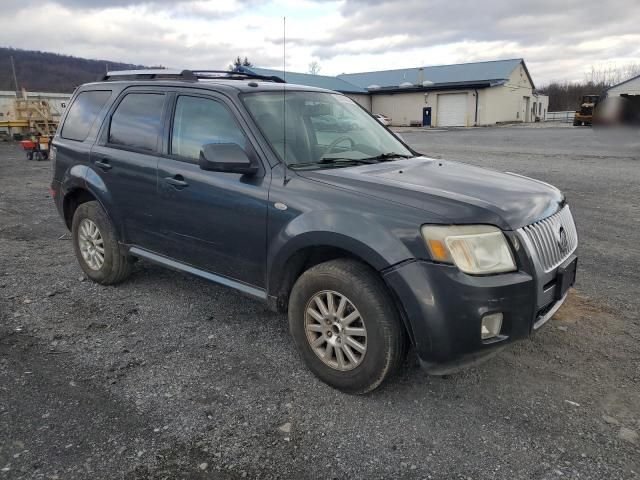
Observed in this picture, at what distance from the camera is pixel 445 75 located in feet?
171

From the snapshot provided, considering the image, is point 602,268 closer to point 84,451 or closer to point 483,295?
point 483,295

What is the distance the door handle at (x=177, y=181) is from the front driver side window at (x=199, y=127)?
17 cm

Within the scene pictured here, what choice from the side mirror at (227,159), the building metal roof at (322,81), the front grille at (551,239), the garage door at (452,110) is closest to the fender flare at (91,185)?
the side mirror at (227,159)

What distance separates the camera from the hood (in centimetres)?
284

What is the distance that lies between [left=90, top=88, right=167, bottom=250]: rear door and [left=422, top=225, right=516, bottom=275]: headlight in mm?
2443

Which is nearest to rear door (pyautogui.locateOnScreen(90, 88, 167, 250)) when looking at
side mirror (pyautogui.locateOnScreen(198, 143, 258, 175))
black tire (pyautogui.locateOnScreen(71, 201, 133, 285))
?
black tire (pyautogui.locateOnScreen(71, 201, 133, 285))

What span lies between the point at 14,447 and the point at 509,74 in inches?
2115

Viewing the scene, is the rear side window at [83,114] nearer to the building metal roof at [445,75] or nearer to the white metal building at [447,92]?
the white metal building at [447,92]

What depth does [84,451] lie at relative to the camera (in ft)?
8.86

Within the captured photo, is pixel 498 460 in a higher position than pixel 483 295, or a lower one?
lower

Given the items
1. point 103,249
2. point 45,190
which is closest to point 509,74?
point 45,190

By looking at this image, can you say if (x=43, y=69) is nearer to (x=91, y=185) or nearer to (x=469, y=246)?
(x=91, y=185)

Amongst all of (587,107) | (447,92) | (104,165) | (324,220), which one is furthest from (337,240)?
(447,92)

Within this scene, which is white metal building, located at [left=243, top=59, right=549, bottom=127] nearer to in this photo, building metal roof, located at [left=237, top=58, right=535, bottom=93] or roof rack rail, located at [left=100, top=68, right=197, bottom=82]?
building metal roof, located at [left=237, top=58, right=535, bottom=93]
